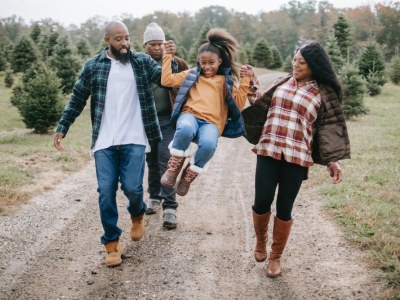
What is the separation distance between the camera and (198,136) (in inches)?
173

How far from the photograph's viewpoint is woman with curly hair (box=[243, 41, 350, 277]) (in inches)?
159

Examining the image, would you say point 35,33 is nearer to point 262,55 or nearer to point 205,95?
point 262,55

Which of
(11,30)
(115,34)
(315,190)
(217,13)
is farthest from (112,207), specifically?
(217,13)

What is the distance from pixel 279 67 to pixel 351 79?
116ft

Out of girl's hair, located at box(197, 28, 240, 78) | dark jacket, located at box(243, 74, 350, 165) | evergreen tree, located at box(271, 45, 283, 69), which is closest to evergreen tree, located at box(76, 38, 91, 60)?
evergreen tree, located at box(271, 45, 283, 69)

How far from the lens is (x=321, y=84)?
13.5ft

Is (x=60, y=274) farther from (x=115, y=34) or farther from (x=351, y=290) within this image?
(x=351, y=290)

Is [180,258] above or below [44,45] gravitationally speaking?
above

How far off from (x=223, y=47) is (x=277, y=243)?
2191 mm

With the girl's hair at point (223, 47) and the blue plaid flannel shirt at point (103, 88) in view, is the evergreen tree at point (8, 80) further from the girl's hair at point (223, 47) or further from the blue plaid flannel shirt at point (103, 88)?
the girl's hair at point (223, 47)

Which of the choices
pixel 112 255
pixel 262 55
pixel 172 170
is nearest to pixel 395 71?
pixel 262 55

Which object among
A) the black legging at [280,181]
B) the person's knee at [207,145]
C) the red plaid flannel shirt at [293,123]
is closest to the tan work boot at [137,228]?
the person's knee at [207,145]

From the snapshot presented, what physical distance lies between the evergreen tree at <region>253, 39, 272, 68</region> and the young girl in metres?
43.9

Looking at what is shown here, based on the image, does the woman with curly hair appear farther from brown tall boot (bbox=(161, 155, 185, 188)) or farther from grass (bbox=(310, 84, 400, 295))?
grass (bbox=(310, 84, 400, 295))
